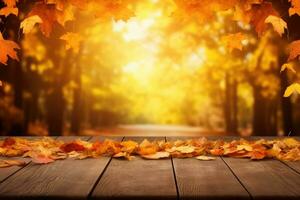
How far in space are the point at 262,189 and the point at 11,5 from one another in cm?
321

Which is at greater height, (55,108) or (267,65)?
(267,65)

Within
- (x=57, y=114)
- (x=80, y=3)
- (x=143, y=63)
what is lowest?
(x=57, y=114)

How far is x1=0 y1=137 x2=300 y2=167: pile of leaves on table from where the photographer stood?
3699 millimetres

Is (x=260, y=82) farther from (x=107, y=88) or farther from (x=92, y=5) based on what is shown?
(x=92, y=5)

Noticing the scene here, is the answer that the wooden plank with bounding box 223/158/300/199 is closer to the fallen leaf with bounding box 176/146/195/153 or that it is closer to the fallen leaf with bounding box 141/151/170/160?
the fallen leaf with bounding box 176/146/195/153

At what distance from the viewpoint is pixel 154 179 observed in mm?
2900

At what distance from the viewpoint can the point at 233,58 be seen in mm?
19266

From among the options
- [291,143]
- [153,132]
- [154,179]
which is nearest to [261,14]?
[291,143]

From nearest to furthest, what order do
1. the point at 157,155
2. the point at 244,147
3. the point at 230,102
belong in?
the point at 157,155 < the point at 244,147 < the point at 230,102

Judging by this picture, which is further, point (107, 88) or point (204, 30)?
point (107, 88)

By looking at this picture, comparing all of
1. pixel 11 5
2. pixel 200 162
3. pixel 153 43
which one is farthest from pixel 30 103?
pixel 200 162

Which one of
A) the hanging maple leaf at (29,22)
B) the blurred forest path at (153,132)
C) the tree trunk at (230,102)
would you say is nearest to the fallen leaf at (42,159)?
the hanging maple leaf at (29,22)

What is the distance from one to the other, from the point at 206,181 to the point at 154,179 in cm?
31

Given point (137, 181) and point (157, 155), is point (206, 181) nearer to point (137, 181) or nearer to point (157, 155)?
point (137, 181)
